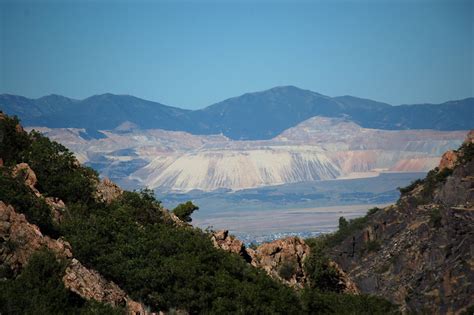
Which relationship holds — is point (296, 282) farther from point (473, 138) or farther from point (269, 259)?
point (473, 138)

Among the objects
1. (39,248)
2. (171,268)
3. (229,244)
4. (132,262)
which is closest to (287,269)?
(229,244)

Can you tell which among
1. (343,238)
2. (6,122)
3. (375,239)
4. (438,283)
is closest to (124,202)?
(6,122)

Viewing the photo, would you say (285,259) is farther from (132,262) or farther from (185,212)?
(132,262)

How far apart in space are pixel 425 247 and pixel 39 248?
3946cm

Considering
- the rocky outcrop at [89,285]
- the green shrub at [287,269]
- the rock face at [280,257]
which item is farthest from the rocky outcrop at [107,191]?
the rocky outcrop at [89,285]

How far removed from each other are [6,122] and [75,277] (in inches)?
543

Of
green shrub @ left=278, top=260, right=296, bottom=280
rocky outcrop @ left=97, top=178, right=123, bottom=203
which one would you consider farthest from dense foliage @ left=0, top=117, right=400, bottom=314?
rocky outcrop @ left=97, top=178, right=123, bottom=203

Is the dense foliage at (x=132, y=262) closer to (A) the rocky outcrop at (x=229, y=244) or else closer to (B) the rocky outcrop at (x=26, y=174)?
(B) the rocky outcrop at (x=26, y=174)

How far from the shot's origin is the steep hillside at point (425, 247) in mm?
58000

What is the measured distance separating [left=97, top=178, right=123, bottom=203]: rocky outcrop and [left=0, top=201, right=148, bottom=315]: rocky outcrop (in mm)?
10119

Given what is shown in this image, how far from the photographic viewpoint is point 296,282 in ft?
137

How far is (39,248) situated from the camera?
29484mm

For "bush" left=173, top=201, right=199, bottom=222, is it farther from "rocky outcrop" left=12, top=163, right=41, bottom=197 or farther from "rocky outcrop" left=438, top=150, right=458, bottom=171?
"rocky outcrop" left=438, top=150, right=458, bottom=171

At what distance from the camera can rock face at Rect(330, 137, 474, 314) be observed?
57875 millimetres
